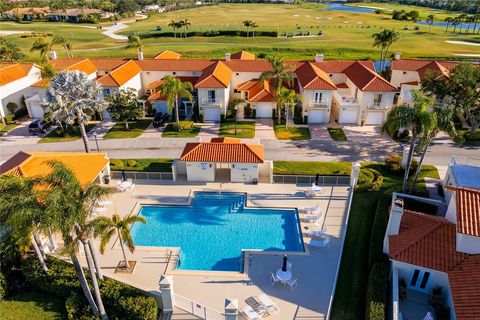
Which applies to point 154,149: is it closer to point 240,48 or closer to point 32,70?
point 32,70

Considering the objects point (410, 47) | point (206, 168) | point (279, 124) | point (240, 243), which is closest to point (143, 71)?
point (279, 124)

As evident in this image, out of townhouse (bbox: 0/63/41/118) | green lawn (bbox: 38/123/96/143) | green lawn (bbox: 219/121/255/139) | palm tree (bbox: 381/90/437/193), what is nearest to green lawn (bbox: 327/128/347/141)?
green lawn (bbox: 219/121/255/139)

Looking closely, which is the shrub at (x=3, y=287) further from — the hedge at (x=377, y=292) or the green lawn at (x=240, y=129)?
the green lawn at (x=240, y=129)

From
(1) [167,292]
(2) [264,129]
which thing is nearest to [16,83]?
(2) [264,129]

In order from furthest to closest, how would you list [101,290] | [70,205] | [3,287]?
[3,287] → [101,290] → [70,205]

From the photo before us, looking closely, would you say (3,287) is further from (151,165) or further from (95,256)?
(151,165)

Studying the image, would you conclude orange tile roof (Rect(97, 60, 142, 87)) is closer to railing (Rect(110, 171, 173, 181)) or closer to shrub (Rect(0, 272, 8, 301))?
railing (Rect(110, 171, 173, 181))

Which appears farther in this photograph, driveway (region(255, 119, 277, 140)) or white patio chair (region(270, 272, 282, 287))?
driveway (region(255, 119, 277, 140))
